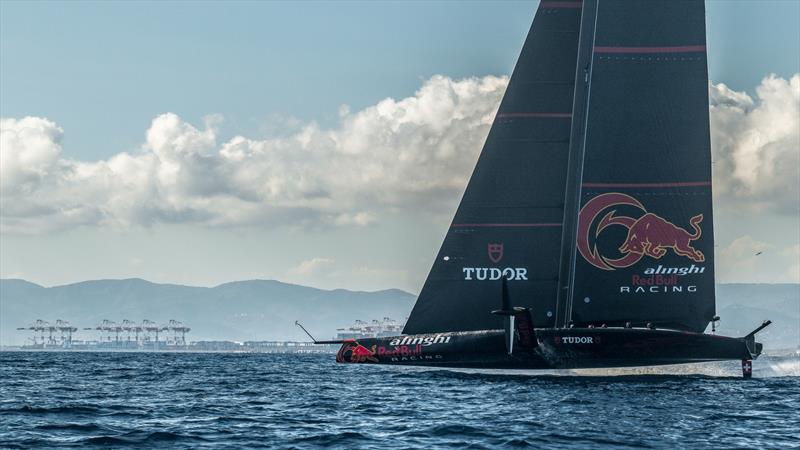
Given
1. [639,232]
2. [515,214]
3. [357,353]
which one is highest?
[515,214]

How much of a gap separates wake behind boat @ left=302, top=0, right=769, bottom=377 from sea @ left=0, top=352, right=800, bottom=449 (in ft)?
7.32

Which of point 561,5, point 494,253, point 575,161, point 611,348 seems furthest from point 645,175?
point 561,5

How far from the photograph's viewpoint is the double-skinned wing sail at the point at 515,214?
138 ft

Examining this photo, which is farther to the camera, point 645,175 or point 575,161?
point 575,161

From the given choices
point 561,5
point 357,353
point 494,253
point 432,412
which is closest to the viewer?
point 432,412

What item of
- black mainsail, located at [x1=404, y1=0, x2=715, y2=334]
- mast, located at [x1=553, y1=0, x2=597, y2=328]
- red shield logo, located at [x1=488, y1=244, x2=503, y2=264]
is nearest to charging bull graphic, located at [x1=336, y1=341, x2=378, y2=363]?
black mainsail, located at [x1=404, y1=0, x2=715, y2=334]

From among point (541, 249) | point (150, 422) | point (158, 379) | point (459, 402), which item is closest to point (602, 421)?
point (459, 402)

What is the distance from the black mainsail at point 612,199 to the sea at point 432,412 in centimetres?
273

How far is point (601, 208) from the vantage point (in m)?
41.3

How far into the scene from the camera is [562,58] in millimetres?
42906

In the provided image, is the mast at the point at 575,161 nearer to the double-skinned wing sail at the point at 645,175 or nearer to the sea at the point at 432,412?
the double-skinned wing sail at the point at 645,175

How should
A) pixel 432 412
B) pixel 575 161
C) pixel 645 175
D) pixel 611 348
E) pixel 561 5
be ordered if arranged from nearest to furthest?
pixel 432 412 → pixel 611 348 → pixel 645 175 → pixel 575 161 → pixel 561 5

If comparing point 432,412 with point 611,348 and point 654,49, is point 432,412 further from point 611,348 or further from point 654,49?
point 654,49

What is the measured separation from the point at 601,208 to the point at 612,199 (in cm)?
53
